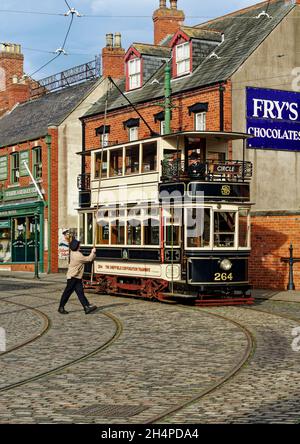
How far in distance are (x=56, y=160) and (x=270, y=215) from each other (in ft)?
50.0

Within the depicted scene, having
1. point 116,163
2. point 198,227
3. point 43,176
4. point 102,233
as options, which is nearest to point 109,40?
point 43,176

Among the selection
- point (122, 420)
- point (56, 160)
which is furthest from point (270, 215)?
point (122, 420)

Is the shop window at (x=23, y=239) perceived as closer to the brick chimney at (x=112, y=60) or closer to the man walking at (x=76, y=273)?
the brick chimney at (x=112, y=60)

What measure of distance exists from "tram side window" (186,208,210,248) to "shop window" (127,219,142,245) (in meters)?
2.17

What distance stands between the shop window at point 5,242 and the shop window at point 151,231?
21158 mm

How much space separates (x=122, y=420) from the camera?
730 cm

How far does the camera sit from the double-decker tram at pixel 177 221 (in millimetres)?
18531

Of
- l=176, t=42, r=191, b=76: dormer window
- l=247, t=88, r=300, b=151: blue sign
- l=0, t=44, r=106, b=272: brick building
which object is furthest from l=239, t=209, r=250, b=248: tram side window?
l=0, t=44, r=106, b=272: brick building

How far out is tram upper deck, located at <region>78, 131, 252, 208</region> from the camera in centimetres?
1900

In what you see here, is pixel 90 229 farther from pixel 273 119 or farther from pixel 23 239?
pixel 23 239

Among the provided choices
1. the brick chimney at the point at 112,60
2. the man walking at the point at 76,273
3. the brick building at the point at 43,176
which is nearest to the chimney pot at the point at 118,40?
the brick chimney at the point at 112,60
